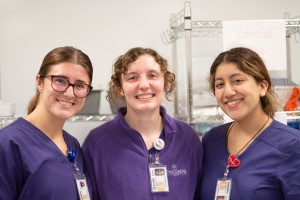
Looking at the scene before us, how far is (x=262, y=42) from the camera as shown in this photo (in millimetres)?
1944

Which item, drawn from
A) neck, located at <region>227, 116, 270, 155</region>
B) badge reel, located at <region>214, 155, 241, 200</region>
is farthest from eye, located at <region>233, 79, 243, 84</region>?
badge reel, located at <region>214, 155, 241, 200</region>

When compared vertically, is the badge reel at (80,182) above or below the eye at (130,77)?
below

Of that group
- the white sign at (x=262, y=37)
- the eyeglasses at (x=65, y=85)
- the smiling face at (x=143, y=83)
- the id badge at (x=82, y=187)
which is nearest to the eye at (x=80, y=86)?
the eyeglasses at (x=65, y=85)

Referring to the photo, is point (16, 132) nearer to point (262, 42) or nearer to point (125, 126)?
point (125, 126)

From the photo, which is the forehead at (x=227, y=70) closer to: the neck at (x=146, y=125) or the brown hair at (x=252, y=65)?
the brown hair at (x=252, y=65)

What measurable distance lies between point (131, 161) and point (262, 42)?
3.54 feet

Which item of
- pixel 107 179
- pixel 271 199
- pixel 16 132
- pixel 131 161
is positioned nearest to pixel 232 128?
pixel 271 199

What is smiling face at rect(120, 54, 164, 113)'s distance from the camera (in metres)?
1.44

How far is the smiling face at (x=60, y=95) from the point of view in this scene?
128 centimetres

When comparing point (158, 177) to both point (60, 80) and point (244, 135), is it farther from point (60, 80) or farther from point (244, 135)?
point (60, 80)

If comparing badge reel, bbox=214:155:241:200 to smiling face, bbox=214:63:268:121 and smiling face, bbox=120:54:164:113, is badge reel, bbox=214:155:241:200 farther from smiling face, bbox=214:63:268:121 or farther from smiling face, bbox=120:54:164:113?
smiling face, bbox=120:54:164:113

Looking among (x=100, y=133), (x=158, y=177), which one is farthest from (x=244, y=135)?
(x=100, y=133)

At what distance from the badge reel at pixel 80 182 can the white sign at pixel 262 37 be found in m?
1.08

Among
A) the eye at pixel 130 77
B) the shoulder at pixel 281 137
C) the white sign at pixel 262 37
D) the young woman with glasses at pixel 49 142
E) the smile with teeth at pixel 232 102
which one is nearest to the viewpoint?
the young woman with glasses at pixel 49 142
